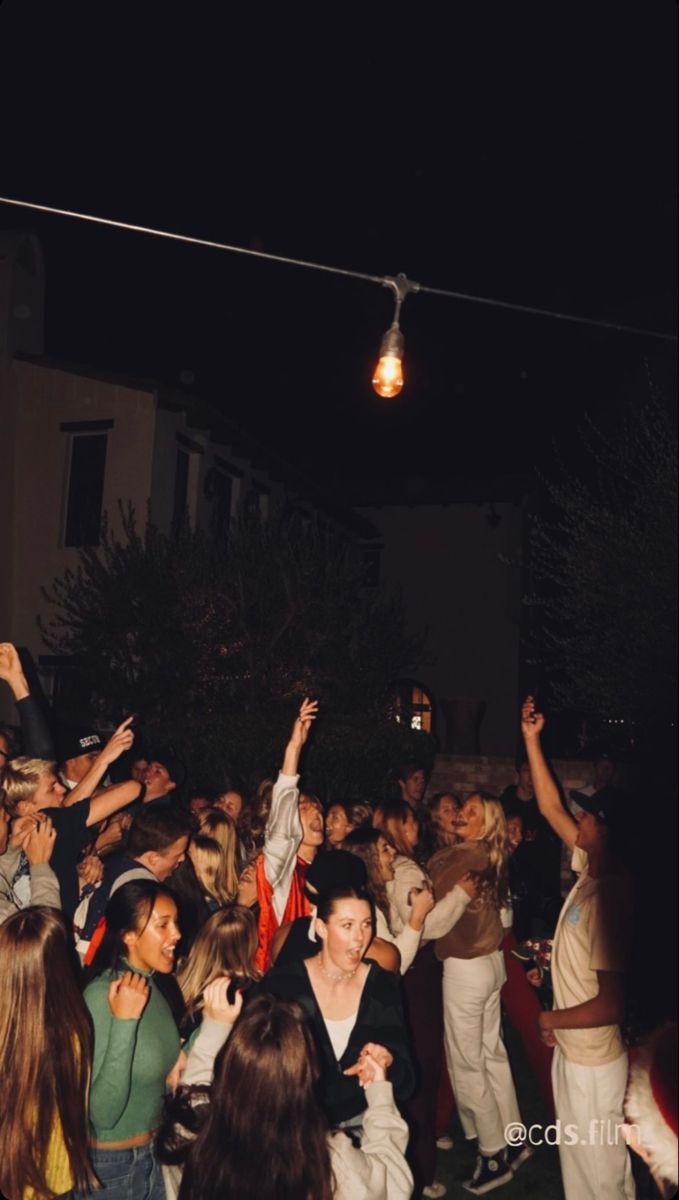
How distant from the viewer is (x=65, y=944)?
3459 mm

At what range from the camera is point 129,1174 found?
3.59 metres

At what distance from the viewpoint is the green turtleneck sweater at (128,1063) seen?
3457 millimetres

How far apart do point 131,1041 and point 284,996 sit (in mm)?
703

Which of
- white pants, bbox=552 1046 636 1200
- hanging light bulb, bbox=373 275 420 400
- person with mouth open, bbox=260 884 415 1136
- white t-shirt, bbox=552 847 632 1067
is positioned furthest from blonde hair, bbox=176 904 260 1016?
hanging light bulb, bbox=373 275 420 400

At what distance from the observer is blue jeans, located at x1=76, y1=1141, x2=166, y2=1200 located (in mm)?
3543

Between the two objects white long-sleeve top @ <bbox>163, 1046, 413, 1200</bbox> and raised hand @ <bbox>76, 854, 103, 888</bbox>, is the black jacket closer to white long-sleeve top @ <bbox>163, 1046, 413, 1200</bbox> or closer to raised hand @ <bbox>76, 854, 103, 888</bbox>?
white long-sleeve top @ <bbox>163, 1046, 413, 1200</bbox>

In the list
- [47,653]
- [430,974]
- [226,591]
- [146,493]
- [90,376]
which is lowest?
[430,974]

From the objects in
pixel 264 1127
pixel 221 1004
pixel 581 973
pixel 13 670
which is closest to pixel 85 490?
pixel 13 670

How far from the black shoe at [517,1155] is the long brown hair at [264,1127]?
397cm

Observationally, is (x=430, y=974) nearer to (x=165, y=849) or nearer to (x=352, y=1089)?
(x=165, y=849)

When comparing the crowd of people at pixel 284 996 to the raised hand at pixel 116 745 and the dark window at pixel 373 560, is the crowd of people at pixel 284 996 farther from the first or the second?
the dark window at pixel 373 560

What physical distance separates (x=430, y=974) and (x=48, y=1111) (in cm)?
351

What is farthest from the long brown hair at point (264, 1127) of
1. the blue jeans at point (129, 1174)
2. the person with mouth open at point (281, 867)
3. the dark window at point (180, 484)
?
the dark window at point (180, 484)

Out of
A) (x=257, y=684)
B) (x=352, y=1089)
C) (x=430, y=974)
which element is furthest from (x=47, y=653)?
(x=352, y=1089)
